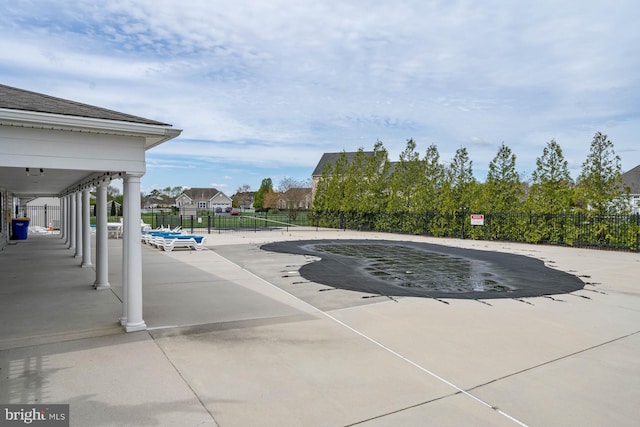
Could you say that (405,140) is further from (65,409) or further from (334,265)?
(65,409)

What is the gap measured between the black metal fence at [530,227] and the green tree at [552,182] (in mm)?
499

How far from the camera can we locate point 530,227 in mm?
20938

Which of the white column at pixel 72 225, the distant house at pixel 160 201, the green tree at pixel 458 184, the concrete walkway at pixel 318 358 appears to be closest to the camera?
the concrete walkway at pixel 318 358

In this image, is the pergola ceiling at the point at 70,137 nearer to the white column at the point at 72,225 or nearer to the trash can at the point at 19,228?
the white column at the point at 72,225

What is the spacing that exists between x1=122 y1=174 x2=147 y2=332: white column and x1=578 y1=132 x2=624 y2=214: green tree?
19.7m

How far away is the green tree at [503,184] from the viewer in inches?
880

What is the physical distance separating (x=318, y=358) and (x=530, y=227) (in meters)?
19.5

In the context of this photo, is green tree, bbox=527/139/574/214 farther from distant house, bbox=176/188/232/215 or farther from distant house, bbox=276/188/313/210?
distant house, bbox=176/188/232/215

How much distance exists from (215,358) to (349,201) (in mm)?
29170

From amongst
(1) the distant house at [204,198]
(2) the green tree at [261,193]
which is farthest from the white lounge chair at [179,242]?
(1) the distant house at [204,198]

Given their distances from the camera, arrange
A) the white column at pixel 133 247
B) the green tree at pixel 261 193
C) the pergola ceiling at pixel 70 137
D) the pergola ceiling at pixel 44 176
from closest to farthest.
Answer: the pergola ceiling at pixel 70 137 < the white column at pixel 133 247 < the pergola ceiling at pixel 44 176 < the green tree at pixel 261 193

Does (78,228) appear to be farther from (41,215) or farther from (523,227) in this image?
(41,215)

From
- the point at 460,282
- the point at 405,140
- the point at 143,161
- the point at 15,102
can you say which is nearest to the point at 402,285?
the point at 460,282

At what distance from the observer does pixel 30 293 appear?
819 cm
